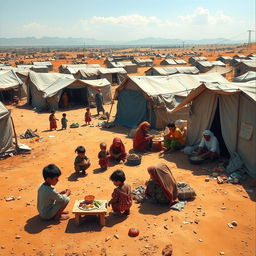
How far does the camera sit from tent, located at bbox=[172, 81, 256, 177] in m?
8.32

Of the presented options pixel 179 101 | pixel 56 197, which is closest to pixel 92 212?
pixel 56 197

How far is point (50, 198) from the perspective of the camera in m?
5.88

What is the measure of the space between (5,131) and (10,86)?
13.1 m

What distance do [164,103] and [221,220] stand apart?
8024 mm

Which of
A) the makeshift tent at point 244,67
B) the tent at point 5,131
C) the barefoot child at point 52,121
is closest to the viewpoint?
the tent at point 5,131

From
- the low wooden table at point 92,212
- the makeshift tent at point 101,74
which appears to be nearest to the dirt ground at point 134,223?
the low wooden table at point 92,212

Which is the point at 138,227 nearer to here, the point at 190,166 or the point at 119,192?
the point at 119,192

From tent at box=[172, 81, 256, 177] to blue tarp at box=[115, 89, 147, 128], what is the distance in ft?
12.7

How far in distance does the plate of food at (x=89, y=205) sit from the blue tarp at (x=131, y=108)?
8.61m

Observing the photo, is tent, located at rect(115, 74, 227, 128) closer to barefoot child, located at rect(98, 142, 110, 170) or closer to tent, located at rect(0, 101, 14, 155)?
barefoot child, located at rect(98, 142, 110, 170)

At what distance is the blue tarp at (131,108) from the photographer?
14414mm

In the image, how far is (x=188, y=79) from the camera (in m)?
16.2

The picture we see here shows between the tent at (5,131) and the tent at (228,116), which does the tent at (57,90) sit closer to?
the tent at (5,131)

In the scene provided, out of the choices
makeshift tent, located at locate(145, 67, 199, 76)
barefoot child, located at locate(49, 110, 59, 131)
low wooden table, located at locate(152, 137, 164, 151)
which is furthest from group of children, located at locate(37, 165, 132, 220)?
makeshift tent, located at locate(145, 67, 199, 76)
